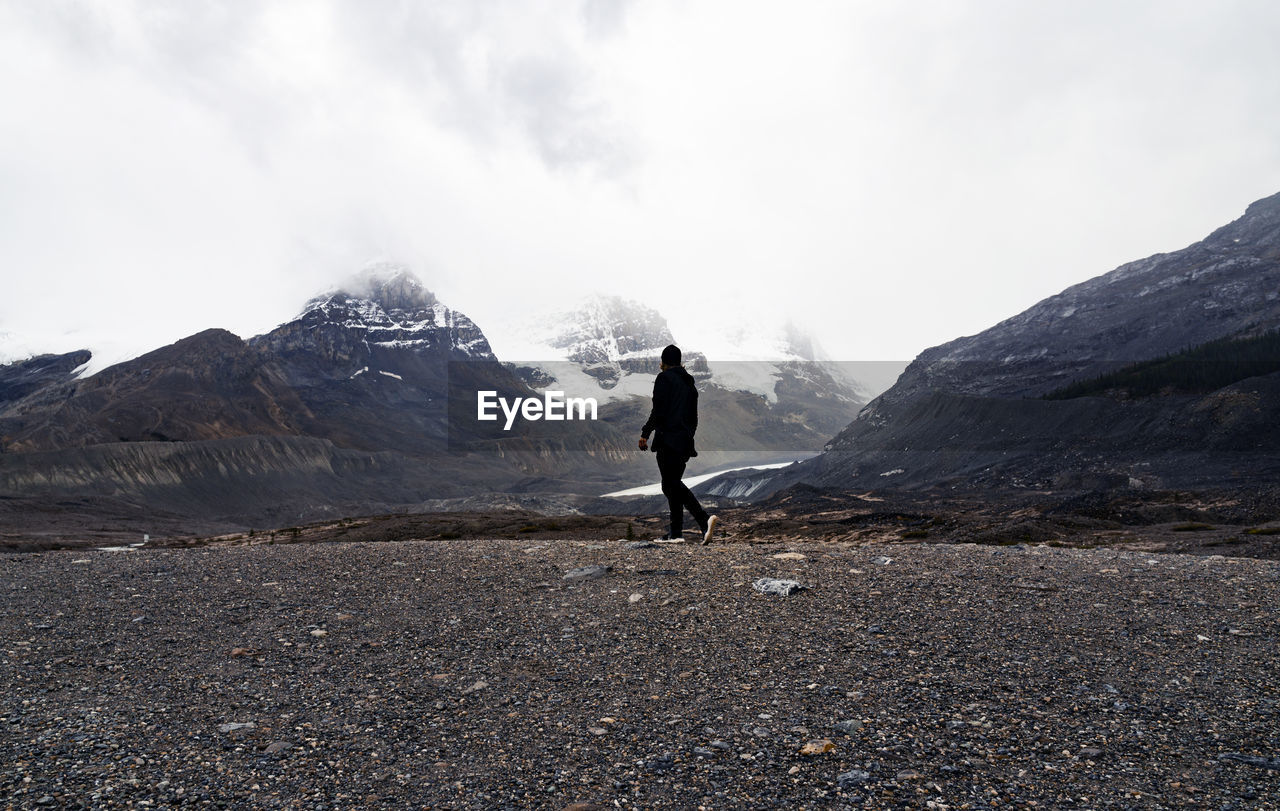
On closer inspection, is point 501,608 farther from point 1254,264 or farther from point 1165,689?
point 1254,264

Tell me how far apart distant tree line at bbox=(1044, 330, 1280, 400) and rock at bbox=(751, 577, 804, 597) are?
221ft

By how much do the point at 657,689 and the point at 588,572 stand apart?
3351mm

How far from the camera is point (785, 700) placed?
198 inches

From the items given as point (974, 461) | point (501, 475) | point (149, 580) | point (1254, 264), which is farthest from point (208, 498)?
point (1254, 264)

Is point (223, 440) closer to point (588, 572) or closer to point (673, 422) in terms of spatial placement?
point (673, 422)

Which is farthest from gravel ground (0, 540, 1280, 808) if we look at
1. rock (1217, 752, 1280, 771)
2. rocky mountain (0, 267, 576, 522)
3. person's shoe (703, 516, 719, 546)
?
rocky mountain (0, 267, 576, 522)

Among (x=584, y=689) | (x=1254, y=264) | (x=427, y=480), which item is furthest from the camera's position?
(x=427, y=480)

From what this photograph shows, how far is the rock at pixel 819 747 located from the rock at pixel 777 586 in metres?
2.94

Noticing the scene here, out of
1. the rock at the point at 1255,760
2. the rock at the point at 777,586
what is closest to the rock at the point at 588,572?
the rock at the point at 777,586

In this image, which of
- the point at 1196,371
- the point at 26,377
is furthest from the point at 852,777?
the point at 26,377

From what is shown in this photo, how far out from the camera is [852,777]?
13.1 ft

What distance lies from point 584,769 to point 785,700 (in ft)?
5.22

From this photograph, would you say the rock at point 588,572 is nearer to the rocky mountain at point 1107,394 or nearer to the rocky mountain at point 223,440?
the rocky mountain at point 1107,394

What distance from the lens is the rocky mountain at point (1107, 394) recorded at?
49.6 m
